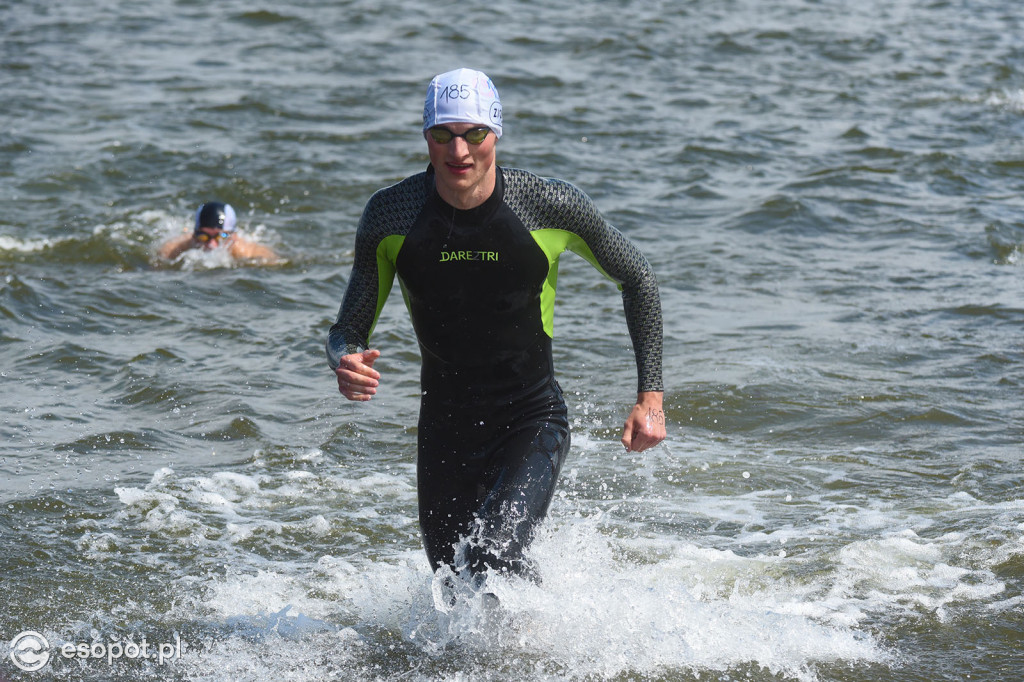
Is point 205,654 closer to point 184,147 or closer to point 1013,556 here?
point 1013,556

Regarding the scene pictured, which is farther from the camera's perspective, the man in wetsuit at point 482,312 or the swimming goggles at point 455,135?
the man in wetsuit at point 482,312

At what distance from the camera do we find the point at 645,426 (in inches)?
200

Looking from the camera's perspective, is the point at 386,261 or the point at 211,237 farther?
the point at 211,237

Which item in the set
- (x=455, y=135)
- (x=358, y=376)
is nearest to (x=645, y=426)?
(x=358, y=376)

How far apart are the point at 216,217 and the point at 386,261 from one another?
823cm

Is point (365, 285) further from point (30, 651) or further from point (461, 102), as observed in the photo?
point (30, 651)

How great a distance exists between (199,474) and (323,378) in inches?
81.1

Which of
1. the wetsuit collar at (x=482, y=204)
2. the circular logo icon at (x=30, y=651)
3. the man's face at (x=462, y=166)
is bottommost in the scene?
the circular logo icon at (x=30, y=651)

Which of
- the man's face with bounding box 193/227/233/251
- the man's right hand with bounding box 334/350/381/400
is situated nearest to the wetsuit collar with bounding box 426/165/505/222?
the man's right hand with bounding box 334/350/381/400

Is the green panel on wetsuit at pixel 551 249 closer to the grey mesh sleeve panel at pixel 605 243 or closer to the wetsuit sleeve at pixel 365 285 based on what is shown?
the grey mesh sleeve panel at pixel 605 243

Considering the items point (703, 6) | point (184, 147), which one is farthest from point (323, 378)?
point (703, 6)

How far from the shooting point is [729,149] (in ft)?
54.2

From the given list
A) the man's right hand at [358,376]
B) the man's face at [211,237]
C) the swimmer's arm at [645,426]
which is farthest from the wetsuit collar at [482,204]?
the man's face at [211,237]

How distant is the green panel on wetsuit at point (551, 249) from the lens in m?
5.10
